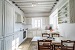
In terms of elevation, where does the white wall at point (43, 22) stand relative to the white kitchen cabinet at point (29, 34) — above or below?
above

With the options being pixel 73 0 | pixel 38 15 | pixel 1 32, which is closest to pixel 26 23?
pixel 38 15

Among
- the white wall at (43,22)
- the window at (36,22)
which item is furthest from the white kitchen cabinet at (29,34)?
the window at (36,22)

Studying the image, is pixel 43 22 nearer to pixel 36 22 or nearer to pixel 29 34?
pixel 36 22

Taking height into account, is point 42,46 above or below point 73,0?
below

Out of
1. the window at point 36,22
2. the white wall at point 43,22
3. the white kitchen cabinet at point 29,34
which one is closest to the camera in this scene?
the white kitchen cabinet at point 29,34

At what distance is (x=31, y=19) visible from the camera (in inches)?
418

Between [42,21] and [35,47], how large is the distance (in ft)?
24.1

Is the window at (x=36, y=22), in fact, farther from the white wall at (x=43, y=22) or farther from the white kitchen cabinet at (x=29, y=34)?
the white kitchen cabinet at (x=29, y=34)

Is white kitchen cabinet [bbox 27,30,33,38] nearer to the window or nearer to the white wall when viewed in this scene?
the white wall

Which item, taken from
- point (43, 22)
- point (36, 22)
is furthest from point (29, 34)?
point (43, 22)

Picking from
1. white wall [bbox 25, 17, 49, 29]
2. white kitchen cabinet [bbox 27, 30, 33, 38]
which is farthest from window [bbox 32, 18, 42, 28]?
white kitchen cabinet [bbox 27, 30, 33, 38]

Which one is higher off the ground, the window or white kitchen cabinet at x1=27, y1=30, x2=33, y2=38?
the window

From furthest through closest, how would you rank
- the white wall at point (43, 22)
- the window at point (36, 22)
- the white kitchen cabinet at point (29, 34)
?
the window at point (36, 22)
the white wall at point (43, 22)
the white kitchen cabinet at point (29, 34)

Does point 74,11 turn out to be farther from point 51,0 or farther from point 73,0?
point 51,0
